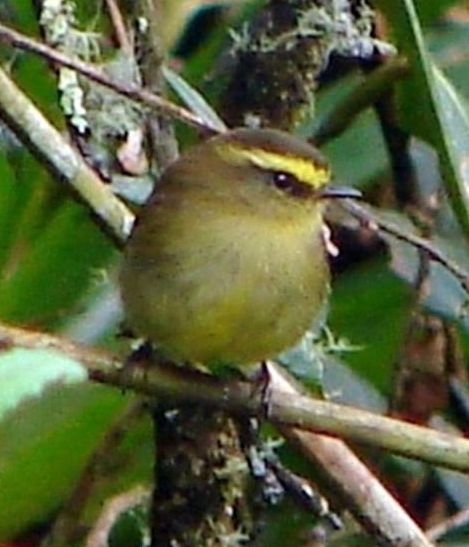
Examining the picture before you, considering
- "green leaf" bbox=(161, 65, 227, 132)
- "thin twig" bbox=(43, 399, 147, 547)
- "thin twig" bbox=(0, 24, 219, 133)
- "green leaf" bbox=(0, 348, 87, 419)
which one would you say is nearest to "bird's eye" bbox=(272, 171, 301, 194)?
"green leaf" bbox=(161, 65, 227, 132)

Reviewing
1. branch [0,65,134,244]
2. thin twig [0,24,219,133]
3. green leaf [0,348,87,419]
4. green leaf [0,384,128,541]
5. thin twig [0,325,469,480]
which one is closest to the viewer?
green leaf [0,348,87,419]

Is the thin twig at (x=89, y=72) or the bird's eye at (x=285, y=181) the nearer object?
the thin twig at (x=89, y=72)

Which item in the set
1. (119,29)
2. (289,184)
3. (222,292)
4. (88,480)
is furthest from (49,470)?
(119,29)

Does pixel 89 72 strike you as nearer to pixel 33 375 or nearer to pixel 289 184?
pixel 289 184

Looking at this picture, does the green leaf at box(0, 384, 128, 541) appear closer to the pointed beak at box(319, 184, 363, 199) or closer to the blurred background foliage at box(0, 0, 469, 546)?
the blurred background foliage at box(0, 0, 469, 546)

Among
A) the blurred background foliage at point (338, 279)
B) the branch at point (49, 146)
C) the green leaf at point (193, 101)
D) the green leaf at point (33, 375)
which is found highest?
the green leaf at point (33, 375)

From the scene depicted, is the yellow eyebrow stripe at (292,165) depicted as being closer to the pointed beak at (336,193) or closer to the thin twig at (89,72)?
the pointed beak at (336,193)

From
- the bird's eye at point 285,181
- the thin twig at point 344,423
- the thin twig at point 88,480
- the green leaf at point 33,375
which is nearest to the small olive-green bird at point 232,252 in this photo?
the bird's eye at point 285,181
